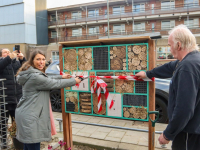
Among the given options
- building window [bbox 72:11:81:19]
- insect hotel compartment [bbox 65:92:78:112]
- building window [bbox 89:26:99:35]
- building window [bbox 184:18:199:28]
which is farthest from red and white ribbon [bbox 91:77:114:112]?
building window [bbox 72:11:81:19]

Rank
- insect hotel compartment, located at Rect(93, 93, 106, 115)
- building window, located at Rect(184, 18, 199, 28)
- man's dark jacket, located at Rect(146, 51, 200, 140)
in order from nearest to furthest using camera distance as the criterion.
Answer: man's dark jacket, located at Rect(146, 51, 200, 140), insect hotel compartment, located at Rect(93, 93, 106, 115), building window, located at Rect(184, 18, 199, 28)

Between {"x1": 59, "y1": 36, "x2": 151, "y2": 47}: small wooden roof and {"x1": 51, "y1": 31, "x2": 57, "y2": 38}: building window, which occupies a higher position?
{"x1": 51, "y1": 31, "x2": 57, "y2": 38}: building window

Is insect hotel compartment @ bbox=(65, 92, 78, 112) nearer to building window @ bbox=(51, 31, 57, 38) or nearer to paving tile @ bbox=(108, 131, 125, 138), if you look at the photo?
paving tile @ bbox=(108, 131, 125, 138)

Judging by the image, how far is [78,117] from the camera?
5844mm

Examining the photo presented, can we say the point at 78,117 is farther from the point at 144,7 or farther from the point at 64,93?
the point at 144,7

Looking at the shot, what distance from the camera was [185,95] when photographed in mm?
1672

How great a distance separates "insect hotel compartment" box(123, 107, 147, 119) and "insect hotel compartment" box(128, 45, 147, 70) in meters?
0.71

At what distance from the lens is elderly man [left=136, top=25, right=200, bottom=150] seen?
1.67 metres

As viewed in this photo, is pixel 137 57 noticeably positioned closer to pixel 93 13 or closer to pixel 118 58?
pixel 118 58

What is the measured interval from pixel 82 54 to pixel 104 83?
0.71 m

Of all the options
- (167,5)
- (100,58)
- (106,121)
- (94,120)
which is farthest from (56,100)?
(167,5)

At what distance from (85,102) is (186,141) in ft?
6.45

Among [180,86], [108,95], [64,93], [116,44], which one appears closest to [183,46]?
[180,86]

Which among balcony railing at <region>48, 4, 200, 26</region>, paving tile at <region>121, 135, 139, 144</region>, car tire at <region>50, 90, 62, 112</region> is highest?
balcony railing at <region>48, 4, 200, 26</region>
